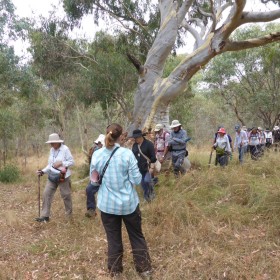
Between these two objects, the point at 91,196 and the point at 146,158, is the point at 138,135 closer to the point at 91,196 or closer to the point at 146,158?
the point at 146,158

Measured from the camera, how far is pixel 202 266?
4.01 meters

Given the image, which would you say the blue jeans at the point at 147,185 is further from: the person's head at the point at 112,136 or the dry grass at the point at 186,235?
the person's head at the point at 112,136

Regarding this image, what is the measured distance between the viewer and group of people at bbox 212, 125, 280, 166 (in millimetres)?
9031

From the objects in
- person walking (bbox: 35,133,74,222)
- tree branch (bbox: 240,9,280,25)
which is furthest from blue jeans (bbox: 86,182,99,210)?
tree branch (bbox: 240,9,280,25)

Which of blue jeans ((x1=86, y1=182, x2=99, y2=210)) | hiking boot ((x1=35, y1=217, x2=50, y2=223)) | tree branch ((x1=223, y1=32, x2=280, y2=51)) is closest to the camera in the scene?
hiking boot ((x1=35, y1=217, x2=50, y2=223))

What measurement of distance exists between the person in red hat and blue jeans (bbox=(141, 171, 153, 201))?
3.23 m

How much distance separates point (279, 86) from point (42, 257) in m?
19.9

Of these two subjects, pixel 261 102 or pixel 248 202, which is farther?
pixel 261 102

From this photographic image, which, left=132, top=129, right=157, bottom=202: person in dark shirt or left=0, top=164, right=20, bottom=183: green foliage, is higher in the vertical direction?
left=132, top=129, right=157, bottom=202: person in dark shirt

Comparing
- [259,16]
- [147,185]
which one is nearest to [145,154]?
[147,185]

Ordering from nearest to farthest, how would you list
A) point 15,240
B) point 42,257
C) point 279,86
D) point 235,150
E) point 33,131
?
point 42,257
point 15,240
point 235,150
point 279,86
point 33,131

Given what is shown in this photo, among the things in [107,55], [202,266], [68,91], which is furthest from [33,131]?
[202,266]

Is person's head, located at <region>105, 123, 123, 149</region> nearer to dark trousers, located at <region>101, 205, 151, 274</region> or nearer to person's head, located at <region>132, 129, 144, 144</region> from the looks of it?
dark trousers, located at <region>101, 205, 151, 274</region>

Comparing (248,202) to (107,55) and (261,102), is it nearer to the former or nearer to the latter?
(107,55)
